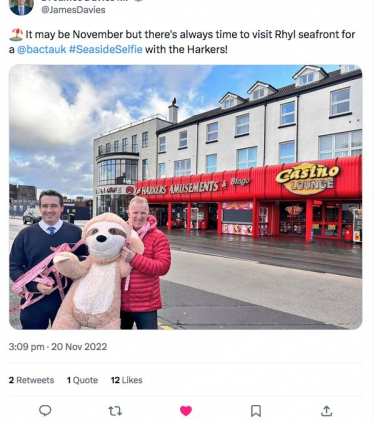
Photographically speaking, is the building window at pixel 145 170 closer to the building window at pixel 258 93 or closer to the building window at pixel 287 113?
the building window at pixel 258 93

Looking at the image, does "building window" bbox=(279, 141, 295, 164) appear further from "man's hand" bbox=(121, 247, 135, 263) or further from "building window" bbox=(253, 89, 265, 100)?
"man's hand" bbox=(121, 247, 135, 263)

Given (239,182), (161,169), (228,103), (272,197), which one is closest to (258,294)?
(272,197)

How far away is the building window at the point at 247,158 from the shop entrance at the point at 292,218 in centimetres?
340

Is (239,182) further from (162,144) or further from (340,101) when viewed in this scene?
(162,144)

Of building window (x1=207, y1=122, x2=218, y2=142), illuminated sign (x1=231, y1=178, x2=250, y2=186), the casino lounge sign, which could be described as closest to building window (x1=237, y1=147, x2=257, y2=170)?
illuminated sign (x1=231, y1=178, x2=250, y2=186)

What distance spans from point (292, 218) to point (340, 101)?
7.06 m

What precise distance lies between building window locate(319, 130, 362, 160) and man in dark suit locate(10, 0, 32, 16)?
13.8 metres

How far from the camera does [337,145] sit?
12.9m

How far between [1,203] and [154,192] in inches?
646

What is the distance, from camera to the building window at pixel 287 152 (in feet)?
48.0

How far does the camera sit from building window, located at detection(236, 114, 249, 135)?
54.0 feet
